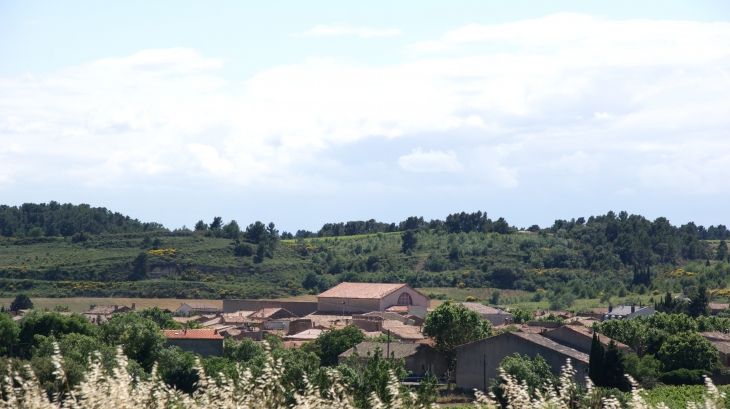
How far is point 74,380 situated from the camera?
27.3m

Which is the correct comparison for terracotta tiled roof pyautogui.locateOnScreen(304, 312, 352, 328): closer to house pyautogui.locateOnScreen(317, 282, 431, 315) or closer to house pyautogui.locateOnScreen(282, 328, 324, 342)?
house pyautogui.locateOnScreen(282, 328, 324, 342)

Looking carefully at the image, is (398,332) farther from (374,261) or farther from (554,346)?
(374,261)

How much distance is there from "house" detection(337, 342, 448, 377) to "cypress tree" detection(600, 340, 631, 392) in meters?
10.9

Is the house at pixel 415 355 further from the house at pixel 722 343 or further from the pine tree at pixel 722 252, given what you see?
the pine tree at pixel 722 252

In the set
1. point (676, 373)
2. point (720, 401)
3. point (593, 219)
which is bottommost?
point (676, 373)

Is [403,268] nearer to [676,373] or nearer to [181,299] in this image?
[181,299]

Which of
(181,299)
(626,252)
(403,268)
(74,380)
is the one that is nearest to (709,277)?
(626,252)

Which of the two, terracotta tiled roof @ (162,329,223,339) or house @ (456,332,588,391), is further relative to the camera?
terracotta tiled roof @ (162,329,223,339)

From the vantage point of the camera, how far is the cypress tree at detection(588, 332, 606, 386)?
44.9 meters

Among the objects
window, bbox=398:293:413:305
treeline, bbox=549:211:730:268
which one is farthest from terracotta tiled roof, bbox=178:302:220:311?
treeline, bbox=549:211:730:268

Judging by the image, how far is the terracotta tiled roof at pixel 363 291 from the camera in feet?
276

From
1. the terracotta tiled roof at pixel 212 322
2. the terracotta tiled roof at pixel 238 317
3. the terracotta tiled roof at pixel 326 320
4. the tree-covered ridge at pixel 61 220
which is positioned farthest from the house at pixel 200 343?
the tree-covered ridge at pixel 61 220

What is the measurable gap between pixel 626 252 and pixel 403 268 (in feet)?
119

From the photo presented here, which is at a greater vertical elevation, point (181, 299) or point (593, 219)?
point (593, 219)
